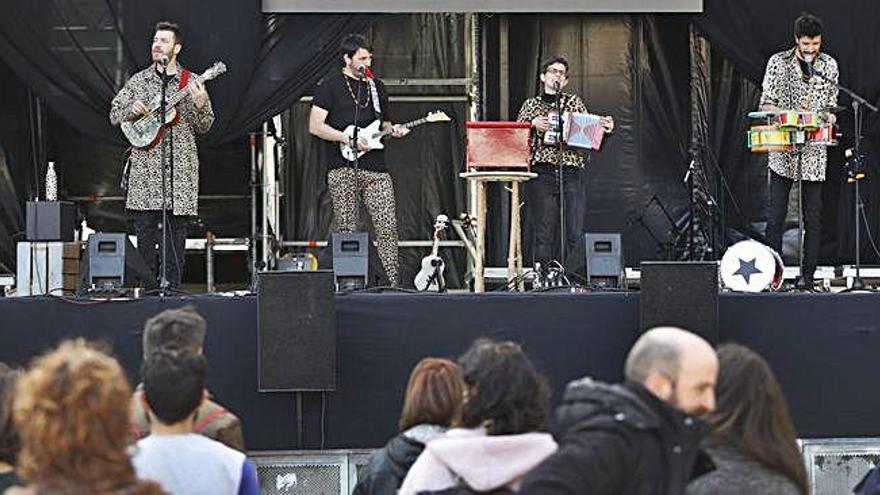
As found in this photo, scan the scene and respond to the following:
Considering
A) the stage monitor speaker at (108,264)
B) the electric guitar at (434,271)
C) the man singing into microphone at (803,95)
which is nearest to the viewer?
the stage monitor speaker at (108,264)

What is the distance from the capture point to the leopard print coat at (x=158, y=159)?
28.7 ft

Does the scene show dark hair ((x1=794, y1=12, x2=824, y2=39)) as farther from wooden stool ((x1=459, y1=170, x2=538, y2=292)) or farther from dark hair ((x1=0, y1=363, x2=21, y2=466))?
dark hair ((x1=0, y1=363, x2=21, y2=466))

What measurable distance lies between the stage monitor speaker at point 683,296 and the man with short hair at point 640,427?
157 inches

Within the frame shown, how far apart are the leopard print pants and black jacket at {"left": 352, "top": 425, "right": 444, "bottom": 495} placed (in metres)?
4.29

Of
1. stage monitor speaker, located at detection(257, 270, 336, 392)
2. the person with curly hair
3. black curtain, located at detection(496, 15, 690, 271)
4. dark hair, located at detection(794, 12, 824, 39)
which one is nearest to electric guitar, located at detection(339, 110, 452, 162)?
black curtain, located at detection(496, 15, 690, 271)

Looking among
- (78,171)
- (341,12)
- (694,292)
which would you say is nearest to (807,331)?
(694,292)

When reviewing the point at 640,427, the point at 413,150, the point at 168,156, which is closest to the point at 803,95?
the point at 413,150

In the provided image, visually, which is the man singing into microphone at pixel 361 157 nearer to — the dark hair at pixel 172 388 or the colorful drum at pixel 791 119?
the colorful drum at pixel 791 119

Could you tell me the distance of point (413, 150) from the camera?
10.9 metres

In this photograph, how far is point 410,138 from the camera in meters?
10.9

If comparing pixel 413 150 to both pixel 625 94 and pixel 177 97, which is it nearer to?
pixel 625 94

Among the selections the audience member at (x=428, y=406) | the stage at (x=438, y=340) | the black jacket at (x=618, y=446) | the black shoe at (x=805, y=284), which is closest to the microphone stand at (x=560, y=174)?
the black shoe at (x=805, y=284)

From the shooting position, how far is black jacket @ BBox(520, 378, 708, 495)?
3.27m

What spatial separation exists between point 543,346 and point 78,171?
4.34 m
